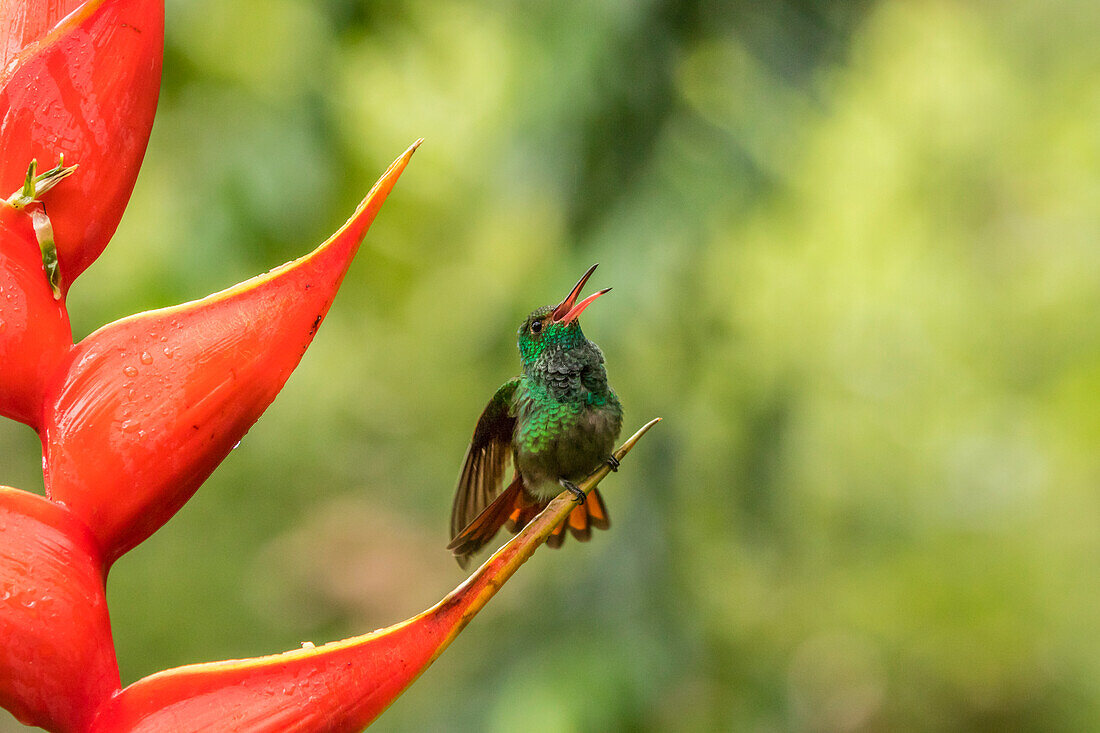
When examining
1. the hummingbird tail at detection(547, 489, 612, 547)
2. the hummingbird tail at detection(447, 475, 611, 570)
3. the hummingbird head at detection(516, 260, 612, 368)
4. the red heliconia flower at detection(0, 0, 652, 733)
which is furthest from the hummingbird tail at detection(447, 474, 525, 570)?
the red heliconia flower at detection(0, 0, 652, 733)

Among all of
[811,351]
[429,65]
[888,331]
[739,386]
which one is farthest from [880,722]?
[429,65]

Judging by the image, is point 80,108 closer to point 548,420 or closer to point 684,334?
point 548,420

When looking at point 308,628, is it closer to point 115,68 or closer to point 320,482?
point 320,482

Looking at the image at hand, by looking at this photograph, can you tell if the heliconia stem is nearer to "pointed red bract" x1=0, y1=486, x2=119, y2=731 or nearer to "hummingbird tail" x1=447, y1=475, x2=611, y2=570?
"pointed red bract" x1=0, y1=486, x2=119, y2=731

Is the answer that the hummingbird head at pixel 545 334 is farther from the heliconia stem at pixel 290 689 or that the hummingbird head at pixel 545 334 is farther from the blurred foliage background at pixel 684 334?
the heliconia stem at pixel 290 689

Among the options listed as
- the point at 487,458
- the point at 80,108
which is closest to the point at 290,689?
the point at 80,108

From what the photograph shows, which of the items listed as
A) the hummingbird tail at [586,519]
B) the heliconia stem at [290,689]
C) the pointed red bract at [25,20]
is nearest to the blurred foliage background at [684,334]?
the hummingbird tail at [586,519]

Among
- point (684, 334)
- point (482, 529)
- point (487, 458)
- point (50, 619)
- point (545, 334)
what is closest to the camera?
point (50, 619)
